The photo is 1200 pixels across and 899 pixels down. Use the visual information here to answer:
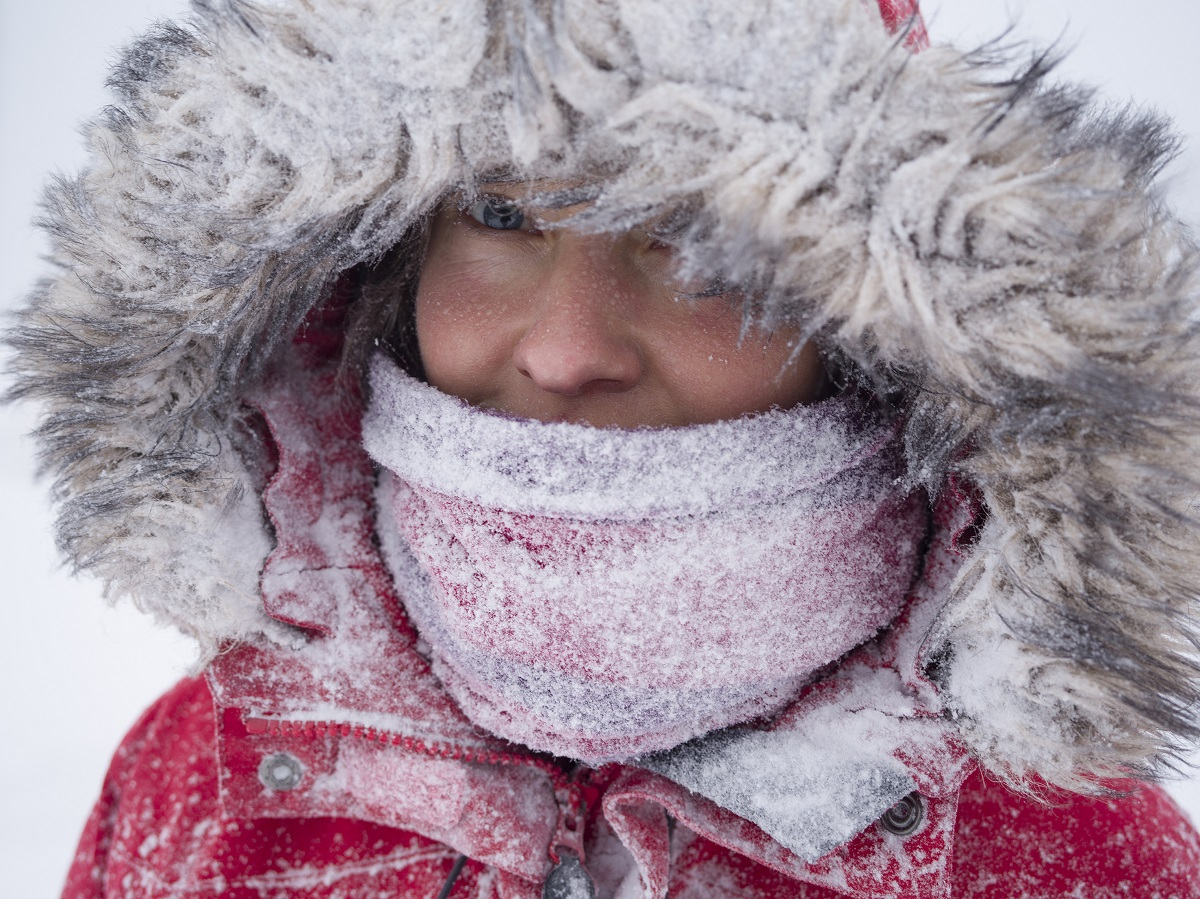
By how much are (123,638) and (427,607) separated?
2.36m

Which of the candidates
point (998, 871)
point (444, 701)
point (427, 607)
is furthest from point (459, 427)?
point (998, 871)

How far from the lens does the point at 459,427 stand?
0.90 m

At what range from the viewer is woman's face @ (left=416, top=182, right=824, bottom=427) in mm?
859

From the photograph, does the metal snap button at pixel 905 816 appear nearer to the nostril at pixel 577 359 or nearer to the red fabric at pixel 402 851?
the red fabric at pixel 402 851

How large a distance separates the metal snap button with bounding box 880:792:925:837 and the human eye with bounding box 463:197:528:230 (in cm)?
73

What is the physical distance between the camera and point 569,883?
979mm

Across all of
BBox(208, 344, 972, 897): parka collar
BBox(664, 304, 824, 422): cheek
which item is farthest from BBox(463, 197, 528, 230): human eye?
BBox(208, 344, 972, 897): parka collar

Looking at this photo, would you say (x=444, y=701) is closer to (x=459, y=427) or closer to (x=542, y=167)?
(x=459, y=427)

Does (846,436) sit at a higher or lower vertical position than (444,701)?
higher

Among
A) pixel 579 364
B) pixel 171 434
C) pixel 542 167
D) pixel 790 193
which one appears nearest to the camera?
pixel 790 193

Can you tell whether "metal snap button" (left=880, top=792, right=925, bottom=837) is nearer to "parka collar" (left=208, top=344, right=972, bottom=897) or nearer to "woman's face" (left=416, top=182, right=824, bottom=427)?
"parka collar" (left=208, top=344, right=972, bottom=897)

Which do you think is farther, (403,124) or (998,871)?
(998,871)

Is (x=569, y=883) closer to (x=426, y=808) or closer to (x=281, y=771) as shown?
(x=426, y=808)

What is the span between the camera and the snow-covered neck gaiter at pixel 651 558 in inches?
32.9
